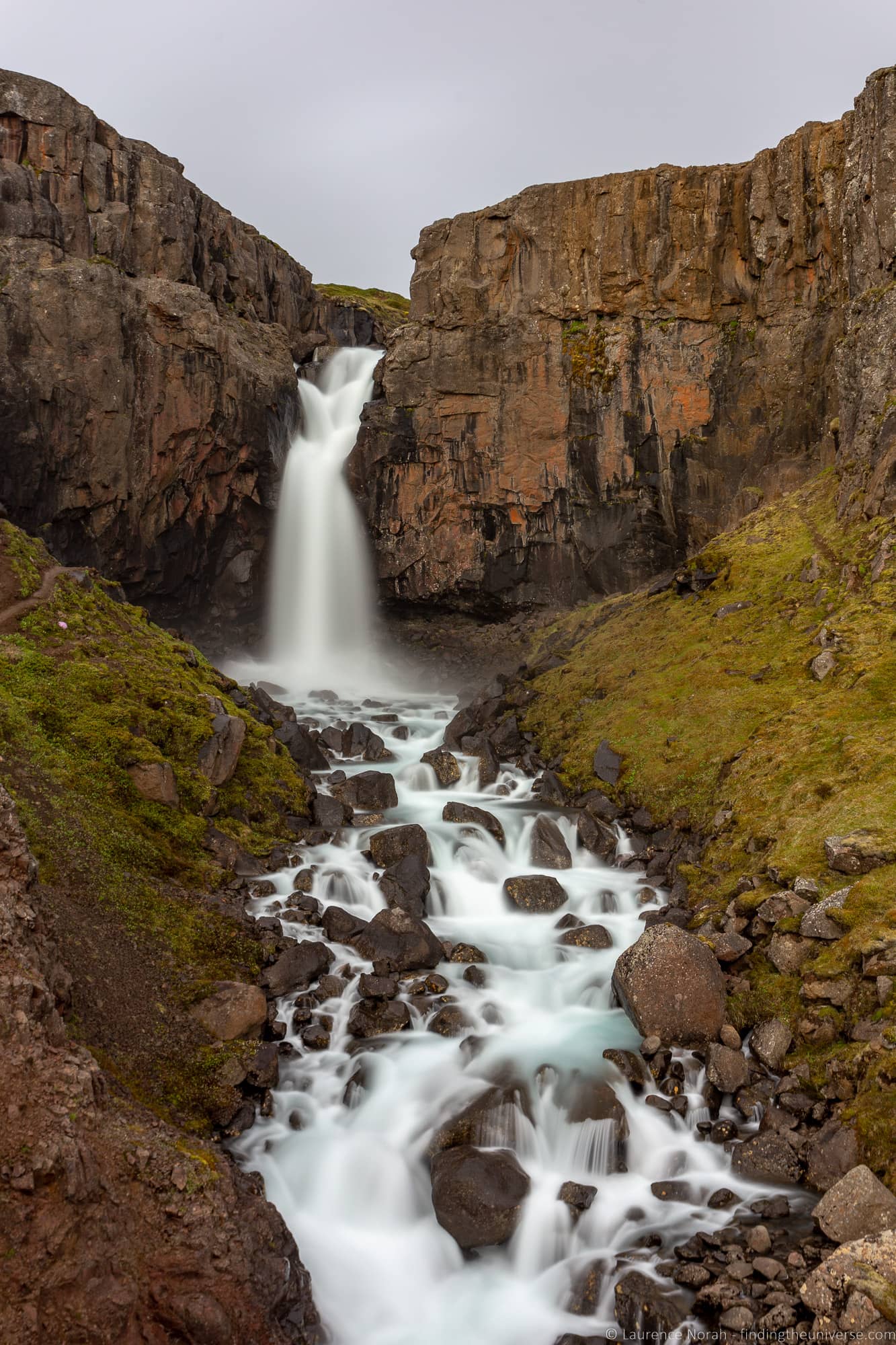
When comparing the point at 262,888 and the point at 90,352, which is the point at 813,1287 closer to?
the point at 262,888

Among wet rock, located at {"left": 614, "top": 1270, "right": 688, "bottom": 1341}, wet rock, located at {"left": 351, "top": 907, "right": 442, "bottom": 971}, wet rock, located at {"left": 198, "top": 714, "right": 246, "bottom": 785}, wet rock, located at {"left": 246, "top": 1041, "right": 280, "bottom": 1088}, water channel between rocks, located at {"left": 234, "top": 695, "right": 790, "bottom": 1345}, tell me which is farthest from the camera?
wet rock, located at {"left": 198, "top": 714, "right": 246, "bottom": 785}

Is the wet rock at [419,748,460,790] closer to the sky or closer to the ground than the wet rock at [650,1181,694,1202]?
closer to the sky

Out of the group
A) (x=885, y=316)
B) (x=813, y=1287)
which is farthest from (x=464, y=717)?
(x=813, y=1287)

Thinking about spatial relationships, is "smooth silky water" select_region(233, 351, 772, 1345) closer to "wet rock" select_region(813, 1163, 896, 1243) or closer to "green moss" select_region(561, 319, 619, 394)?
"wet rock" select_region(813, 1163, 896, 1243)

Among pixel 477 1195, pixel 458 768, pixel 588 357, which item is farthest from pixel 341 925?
pixel 588 357

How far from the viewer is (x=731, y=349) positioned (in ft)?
119

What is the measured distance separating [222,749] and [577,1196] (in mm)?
12005

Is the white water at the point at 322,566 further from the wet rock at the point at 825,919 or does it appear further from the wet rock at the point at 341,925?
the wet rock at the point at 825,919

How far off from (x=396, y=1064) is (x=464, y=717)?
53.4ft

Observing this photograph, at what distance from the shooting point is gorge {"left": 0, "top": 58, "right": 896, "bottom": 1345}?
875cm

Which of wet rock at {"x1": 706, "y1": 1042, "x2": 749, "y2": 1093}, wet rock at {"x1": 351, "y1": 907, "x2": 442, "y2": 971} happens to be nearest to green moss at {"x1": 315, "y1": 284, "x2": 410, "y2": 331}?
wet rock at {"x1": 351, "y1": 907, "x2": 442, "y2": 971}

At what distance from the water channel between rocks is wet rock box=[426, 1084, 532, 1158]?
1.0 inches

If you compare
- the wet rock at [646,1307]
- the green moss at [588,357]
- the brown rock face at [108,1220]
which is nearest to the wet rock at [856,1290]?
the wet rock at [646,1307]

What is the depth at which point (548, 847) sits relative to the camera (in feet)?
62.2
